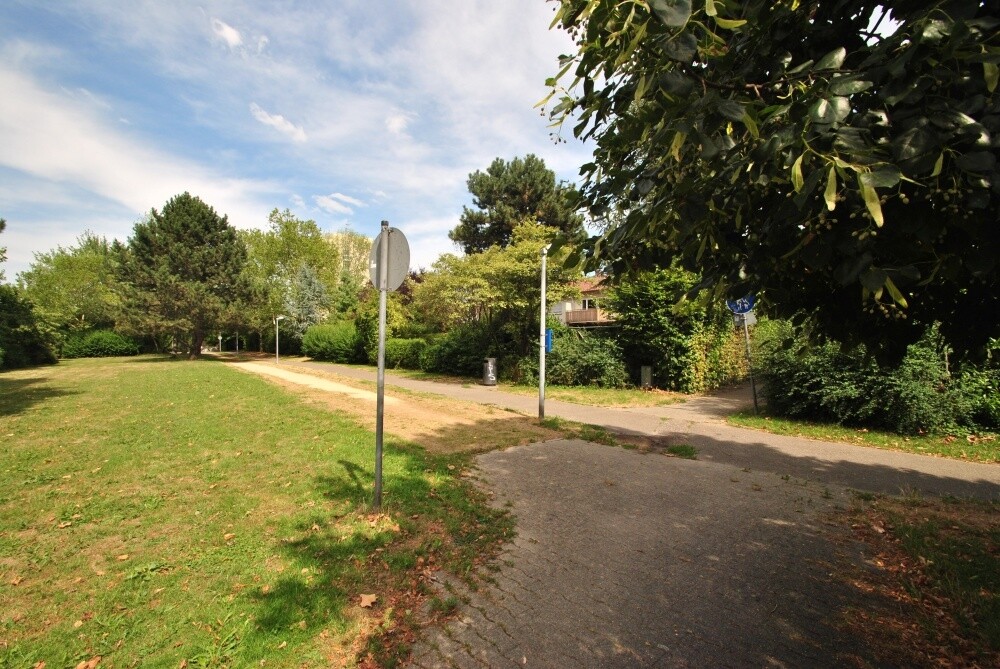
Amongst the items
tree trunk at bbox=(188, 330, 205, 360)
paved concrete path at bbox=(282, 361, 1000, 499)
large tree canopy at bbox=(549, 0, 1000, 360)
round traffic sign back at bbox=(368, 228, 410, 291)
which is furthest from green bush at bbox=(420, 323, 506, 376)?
tree trunk at bbox=(188, 330, 205, 360)

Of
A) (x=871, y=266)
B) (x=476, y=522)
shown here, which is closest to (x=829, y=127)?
(x=871, y=266)

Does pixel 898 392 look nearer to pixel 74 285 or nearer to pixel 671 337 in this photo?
pixel 671 337

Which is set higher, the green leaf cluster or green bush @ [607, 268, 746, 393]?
the green leaf cluster

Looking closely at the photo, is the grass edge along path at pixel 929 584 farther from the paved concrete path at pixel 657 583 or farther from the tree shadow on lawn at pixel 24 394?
the tree shadow on lawn at pixel 24 394

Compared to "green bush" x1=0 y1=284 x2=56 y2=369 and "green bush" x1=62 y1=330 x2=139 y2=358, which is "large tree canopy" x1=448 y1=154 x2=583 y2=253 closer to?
"green bush" x1=0 y1=284 x2=56 y2=369

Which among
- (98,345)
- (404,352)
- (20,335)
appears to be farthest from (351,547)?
(98,345)

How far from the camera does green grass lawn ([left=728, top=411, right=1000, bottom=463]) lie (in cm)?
762

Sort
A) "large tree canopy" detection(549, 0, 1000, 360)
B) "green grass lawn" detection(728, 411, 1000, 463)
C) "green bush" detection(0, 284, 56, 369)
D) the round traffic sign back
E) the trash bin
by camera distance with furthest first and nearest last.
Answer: "green bush" detection(0, 284, 56, 369), the trash bin, "green grass lawn" detection(728, 411, 1000, 463), the round traffic sign back, "large tree canopy" detection(549, 0, 1000, 360)

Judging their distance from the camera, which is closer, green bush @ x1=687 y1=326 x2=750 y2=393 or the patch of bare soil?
the patch of bare soil

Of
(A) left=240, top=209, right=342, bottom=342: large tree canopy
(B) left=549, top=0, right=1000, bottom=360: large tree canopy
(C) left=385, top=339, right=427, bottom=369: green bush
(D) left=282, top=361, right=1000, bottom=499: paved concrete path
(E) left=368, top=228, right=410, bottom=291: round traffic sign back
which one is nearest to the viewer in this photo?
(B) left=549, top=0, right=1000, bottom=360: large tree canopy

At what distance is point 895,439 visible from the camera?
853cm

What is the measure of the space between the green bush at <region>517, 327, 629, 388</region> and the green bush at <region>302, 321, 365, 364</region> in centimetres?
1775

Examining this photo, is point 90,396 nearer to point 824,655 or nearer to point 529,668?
point 529,668

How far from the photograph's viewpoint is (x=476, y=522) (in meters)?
4.45
